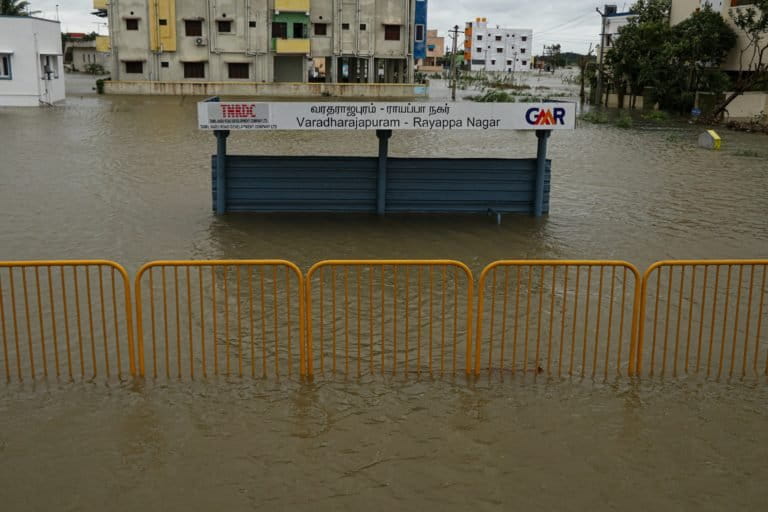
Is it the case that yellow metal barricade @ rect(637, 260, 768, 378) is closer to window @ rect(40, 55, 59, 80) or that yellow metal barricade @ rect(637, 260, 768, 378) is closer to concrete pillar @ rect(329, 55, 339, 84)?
window @ rect(40, 55, 59, 80)

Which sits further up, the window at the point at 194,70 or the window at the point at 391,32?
the window at the point at 391,32

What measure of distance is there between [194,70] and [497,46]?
122 m

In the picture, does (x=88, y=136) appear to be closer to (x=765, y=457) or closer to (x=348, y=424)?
(x=348, y=424)

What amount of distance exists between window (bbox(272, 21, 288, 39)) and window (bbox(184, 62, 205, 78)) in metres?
5.96

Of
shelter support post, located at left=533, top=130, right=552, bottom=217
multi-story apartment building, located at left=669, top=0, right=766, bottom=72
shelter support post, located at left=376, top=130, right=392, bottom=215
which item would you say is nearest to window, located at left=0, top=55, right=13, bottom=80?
shelter support post, located at left=376, top=130, right=392, bottom=215

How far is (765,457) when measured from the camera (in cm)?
645

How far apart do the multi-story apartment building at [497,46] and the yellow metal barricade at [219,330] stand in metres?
168

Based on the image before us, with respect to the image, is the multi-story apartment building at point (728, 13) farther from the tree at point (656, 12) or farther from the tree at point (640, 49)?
the tree at point (656, 12)

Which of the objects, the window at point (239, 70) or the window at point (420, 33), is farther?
the window at point (420, 33)

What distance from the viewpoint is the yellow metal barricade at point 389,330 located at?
786 cm

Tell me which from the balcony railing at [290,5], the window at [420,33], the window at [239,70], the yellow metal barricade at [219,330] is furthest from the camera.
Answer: the window at [420,33]

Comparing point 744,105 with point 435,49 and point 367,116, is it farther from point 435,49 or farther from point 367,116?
point 435,49

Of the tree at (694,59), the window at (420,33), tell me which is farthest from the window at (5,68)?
the window at (420,33)

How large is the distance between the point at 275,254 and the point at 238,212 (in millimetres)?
2908
